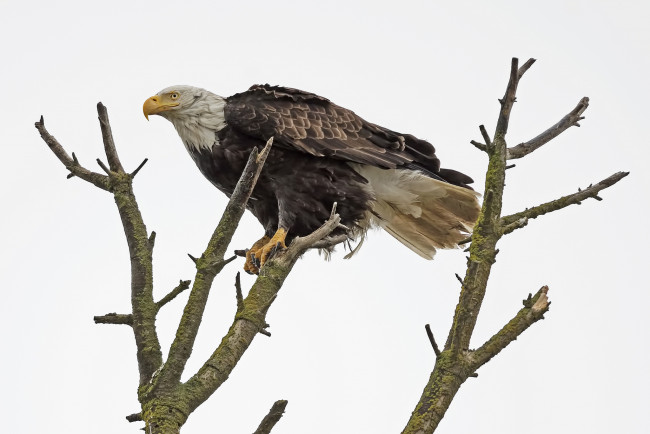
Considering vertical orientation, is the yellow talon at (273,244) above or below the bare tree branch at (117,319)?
above

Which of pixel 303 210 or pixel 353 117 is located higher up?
pixel 353 117

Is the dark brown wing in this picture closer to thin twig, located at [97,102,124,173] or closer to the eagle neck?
the eagle neck

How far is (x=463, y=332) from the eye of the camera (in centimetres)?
388

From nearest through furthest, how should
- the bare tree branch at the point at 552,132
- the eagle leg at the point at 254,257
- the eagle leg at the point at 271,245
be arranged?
the bare tree branch at the point at 552,132
the eagle leg at the point at 271,245
the eagle leg at the point at 254,257

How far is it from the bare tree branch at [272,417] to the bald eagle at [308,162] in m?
2.53

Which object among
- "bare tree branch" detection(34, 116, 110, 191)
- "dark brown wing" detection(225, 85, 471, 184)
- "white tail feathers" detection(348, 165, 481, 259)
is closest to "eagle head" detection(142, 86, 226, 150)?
"dark brown wing" detection(225, 85, 471, 184)

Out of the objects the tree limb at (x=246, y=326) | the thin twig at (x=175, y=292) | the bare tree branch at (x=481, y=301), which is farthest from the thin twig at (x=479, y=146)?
the thin twig at (x=175, y=292)

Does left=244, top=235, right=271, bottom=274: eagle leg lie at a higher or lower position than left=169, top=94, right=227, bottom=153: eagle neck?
lower

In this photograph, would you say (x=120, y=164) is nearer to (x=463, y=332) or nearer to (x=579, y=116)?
(x=463, y=332)

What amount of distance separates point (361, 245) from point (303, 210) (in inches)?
46.4

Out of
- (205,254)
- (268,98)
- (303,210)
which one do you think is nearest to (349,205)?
(303,210)

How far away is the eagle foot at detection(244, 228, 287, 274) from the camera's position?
20.0 ft

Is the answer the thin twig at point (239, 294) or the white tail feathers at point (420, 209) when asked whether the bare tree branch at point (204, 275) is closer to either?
the thin twig at point (239, 294)

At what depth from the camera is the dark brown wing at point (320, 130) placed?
6.37 metres
